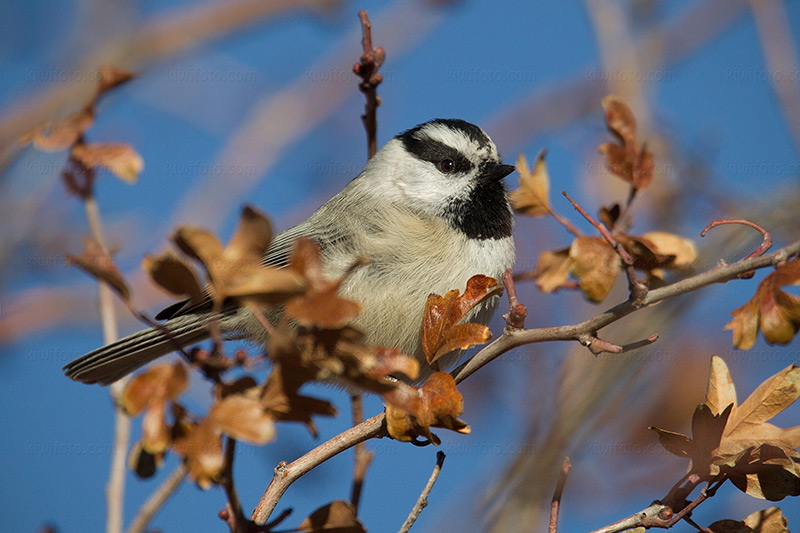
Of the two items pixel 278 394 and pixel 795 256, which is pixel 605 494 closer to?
pixel 795 256

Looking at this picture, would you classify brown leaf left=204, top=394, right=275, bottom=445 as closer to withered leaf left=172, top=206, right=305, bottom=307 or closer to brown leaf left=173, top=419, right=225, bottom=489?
brown leaf left=173, top=419, right=225, bottom=489

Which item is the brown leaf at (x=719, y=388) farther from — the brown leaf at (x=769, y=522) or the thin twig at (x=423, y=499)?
the thin twig at (x=423, y=499)

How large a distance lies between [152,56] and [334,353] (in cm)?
398

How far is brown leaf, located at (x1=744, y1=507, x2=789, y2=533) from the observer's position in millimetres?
1360

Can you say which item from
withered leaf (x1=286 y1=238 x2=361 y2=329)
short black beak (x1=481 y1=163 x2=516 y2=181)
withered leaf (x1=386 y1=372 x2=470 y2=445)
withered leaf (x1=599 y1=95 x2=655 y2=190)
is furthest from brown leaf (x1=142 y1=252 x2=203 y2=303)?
short black beak (x1=481 y1=163 x2=516 y2=181)

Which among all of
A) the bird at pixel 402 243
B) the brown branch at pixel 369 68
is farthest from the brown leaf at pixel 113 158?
the brown branch at pixel 369 68

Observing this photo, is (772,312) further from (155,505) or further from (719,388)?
(155,505)

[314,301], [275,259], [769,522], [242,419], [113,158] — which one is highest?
[113,158]

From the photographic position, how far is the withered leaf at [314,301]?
0.97m

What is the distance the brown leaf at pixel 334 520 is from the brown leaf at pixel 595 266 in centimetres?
84

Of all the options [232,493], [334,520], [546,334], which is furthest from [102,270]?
[546,334]

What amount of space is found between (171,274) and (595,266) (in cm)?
111

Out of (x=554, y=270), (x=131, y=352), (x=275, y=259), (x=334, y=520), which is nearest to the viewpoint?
(x=334, y=520)

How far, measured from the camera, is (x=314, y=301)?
38.8 inches
